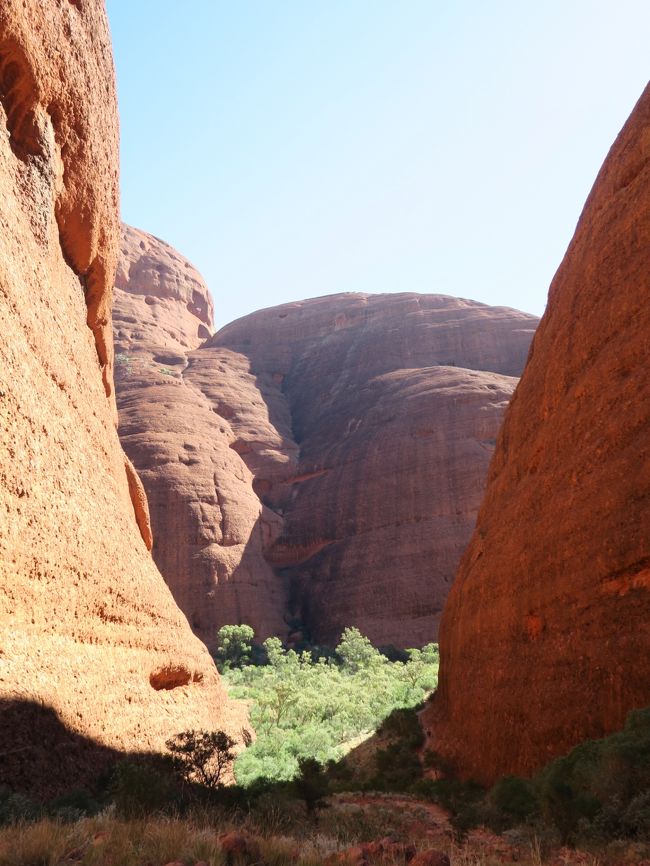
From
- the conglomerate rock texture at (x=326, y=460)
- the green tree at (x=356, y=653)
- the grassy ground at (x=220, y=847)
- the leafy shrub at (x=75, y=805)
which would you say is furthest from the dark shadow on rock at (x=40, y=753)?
the conglomerate rock texture at (x=326, y=460)

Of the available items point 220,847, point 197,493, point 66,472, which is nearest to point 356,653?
point 197,493

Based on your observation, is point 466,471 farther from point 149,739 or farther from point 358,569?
point 149,739

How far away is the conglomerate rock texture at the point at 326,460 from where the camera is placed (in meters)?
40.0

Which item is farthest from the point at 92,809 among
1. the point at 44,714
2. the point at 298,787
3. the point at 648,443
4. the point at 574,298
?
the point at 574,298

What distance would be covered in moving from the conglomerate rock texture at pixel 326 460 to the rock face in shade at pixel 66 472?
22.5 meters

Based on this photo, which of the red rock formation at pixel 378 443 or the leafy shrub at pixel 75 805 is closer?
the leafy shrub at pixel 75 805

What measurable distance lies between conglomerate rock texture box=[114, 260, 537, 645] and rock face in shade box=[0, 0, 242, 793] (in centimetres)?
2255

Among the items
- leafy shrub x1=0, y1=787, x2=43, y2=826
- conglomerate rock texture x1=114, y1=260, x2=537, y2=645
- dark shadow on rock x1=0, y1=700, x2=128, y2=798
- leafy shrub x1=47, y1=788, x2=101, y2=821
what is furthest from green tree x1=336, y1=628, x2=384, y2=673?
leafy shrub x1=0, y1=787, x2=43, y2=826

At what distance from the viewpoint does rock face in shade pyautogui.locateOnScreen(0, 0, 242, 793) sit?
9742mm

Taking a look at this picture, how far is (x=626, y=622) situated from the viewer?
8.42 meters

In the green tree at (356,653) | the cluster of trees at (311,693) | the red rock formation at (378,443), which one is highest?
the red rock formation at (378,443)

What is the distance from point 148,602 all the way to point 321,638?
27.2 metres

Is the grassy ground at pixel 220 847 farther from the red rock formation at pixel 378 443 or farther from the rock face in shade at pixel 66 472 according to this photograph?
the red rock formation at pixel 378 443

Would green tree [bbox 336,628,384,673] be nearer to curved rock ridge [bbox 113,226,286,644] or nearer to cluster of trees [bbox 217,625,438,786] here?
cluster of trees [bbox 217,625,438,786]
